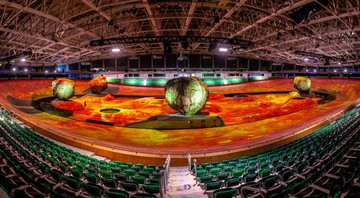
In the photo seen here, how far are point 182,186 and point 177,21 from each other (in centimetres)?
2437

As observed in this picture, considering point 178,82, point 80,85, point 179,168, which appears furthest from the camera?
point 80,85

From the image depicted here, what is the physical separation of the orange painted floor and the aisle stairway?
1698 mm

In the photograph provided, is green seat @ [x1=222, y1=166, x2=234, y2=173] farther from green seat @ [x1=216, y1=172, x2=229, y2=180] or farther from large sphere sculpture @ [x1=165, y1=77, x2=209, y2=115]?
large sphere sculpture @ [x1=165, y1=77, x2=209, y2=115]

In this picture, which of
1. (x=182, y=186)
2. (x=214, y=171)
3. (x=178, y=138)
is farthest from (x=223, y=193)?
(x=178, y=138)

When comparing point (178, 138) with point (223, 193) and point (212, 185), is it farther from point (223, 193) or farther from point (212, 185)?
point (223, 193)

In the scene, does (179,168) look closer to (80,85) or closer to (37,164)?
(37,164)

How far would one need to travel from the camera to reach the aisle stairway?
18.1 feet

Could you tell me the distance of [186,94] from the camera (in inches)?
598

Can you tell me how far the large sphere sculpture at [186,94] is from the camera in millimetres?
15117

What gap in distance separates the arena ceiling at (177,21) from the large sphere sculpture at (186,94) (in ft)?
21.0

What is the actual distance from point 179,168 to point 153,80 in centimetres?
3407

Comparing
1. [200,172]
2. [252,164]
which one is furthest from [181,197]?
[252,164]

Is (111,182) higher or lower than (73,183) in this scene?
lower

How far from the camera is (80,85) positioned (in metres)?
32.7
